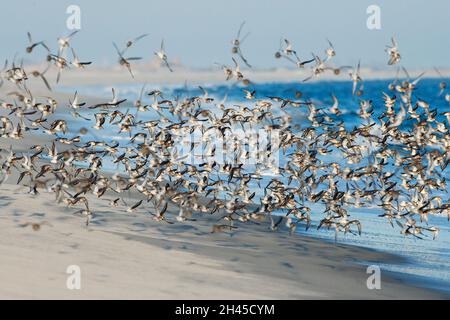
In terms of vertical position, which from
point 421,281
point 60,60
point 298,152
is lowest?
point 421,281

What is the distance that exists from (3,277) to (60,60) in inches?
253

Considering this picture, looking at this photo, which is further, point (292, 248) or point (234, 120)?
point (234, 120)

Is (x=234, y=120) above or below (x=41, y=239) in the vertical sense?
above

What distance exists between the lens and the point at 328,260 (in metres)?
13.9

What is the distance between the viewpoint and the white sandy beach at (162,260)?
10891 mm

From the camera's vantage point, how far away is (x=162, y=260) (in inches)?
494

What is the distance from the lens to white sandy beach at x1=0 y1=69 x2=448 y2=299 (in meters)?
10.9

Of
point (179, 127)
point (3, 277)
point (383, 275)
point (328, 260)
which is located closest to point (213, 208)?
point (179, 127)

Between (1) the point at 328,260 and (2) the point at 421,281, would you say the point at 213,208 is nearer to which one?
(1) the point at 328,260
